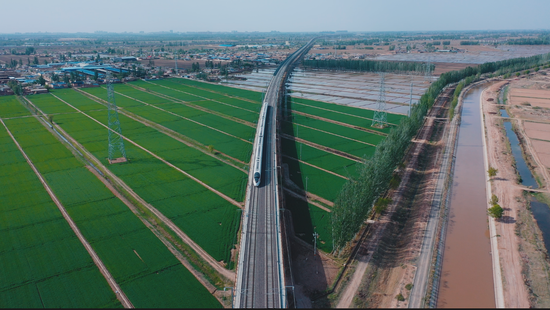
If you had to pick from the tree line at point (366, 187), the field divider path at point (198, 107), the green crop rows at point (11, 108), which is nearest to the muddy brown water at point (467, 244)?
the tree line at point (366, 187)

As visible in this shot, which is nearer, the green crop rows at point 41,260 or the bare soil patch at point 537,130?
the green crop rows at point 41,260

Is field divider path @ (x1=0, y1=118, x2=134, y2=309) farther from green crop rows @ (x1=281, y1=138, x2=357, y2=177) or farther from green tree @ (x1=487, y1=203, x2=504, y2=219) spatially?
green tree @ (x1=487, y1=203, x2=504, y2=219)

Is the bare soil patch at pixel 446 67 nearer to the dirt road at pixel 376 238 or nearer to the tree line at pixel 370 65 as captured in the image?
the tree line at pixel 370 65

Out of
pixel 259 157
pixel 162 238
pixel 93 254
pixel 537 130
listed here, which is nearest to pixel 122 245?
pixel 93 254

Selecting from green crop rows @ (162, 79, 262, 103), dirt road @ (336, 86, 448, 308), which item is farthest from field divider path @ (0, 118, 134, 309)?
green crop rows @ (162, 79, 262, 103)

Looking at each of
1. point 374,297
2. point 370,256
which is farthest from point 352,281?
point 370,256
